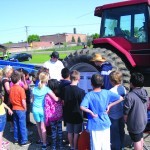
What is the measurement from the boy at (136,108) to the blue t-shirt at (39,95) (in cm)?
160

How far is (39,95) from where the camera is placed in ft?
17.3

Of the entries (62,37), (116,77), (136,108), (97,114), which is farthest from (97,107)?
(62,37)

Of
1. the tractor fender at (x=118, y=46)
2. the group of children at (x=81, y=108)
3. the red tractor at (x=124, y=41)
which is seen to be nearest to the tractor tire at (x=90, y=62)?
the red tractor at (x=124, y=41)

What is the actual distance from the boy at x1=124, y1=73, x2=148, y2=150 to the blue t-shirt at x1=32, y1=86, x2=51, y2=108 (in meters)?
1.60

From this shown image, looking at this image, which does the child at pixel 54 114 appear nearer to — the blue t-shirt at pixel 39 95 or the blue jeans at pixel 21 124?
the blue t-shirt at pixel 39 95

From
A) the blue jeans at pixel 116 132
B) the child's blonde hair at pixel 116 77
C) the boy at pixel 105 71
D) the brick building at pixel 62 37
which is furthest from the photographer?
the brick building at pixel 62 37

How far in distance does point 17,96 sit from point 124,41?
3.03m

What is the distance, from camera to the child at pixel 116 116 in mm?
4645

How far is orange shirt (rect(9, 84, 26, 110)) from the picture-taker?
559 cm

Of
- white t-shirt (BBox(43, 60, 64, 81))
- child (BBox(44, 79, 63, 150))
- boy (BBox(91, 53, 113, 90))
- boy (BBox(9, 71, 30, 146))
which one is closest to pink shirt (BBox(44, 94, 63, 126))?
child (BBox(44, 79, 63, 150))

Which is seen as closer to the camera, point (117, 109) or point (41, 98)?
point (117, 109)

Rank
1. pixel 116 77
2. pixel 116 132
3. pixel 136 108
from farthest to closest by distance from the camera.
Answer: pixel 116 132, pixel 116 77, pixel 136 108

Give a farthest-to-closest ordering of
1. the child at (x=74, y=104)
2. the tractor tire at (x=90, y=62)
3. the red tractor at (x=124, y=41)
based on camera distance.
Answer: the red tractor at (x=124, y=41) < the tractor tire at (x=90, y=62) < the child at (x=74, y=104)

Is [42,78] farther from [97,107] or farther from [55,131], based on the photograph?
[97,107]
